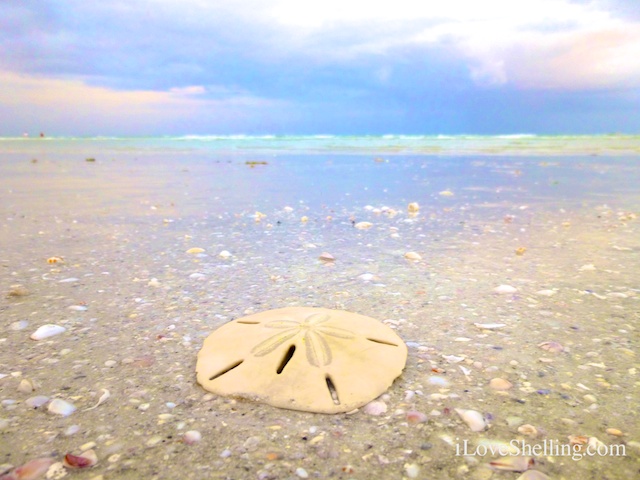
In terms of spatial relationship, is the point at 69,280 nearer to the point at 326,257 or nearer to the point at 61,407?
the point at 61,407

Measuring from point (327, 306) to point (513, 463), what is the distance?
1.59 metres

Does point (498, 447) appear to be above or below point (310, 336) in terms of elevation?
below

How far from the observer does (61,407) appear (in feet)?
5.85

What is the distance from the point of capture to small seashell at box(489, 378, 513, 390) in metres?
1.95

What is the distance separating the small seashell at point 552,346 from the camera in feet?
7.49

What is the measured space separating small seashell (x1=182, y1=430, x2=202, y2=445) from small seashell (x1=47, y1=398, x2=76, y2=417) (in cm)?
50

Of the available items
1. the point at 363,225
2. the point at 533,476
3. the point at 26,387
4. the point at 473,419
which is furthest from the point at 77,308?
the point at 363,225

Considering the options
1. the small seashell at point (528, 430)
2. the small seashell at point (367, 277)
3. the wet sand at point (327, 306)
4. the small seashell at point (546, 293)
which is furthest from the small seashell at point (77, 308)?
the small seashell at point (546, 293)

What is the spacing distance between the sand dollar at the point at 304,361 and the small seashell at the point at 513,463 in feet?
1.69

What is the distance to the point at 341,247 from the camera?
448cm

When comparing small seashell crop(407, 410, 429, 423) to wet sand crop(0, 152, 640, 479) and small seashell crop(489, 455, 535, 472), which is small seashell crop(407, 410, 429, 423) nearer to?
wet sand crop(0, 152, 640, 479)

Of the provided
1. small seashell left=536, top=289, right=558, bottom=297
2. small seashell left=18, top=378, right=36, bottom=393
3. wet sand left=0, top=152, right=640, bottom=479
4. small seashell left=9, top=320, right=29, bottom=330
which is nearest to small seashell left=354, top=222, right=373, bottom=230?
wet sand left=0, top=152, right=640, bottom=479

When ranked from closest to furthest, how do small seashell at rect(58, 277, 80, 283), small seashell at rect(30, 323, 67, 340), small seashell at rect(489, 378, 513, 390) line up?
small seashell at rect(489, 378, 513, 390) → small seashell at rect(30, 323, 67, 340) → small seashell at rect(58, 277, 80, 283)

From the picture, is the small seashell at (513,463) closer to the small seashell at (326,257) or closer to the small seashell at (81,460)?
the small seashell at (81,460)
